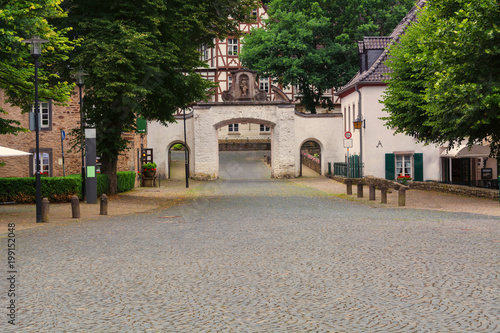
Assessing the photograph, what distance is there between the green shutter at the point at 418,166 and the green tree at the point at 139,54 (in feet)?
60.3

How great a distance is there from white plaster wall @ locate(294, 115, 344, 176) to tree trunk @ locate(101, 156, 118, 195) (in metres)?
21.8

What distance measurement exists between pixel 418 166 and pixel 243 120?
1322 cm

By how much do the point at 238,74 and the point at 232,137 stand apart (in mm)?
22706

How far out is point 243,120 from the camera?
1865 inches

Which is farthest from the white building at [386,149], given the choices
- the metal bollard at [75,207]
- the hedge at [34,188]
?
the metal bollard at [75,207]

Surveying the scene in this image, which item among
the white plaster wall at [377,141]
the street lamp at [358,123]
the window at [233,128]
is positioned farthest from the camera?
the window at [233,128]

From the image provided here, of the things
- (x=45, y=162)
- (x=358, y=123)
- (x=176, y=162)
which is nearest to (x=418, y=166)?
(x=358, y=123)

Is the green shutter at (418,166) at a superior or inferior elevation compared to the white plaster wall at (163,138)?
inferior

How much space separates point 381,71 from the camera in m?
40.7

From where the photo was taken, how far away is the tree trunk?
91.1ft

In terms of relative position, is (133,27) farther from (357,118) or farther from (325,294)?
(357,118)

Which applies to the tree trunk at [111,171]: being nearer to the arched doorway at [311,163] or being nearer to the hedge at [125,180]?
the hedge at [125,180]

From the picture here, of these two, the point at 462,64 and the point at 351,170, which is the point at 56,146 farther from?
the point at 462,64

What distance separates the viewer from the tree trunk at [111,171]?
27.8 m
